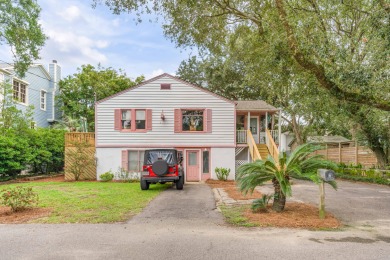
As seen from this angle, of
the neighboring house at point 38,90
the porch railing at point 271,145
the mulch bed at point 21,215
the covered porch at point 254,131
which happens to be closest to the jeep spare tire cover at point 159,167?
the mulch bed at point 21,215

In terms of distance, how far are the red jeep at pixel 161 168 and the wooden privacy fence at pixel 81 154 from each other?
5860 mm

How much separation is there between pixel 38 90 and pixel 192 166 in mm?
15147

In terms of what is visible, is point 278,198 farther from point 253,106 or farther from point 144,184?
point 253,106

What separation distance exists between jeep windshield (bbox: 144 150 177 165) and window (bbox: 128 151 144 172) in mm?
4046

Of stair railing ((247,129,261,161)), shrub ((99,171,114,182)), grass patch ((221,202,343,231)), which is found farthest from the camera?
shrub ((99,171,114,182))

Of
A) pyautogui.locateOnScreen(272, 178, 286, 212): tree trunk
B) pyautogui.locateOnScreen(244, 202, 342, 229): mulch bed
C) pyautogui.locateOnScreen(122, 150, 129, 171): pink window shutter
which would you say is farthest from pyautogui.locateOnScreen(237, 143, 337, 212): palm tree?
pyautogui.locateOnScreen(122, 150, 129, 171): pink window shutter

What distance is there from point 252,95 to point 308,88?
18.8 m

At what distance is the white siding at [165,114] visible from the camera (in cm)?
1688

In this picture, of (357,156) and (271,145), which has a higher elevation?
(271,145)

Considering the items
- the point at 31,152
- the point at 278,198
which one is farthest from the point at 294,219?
the point at 31,152

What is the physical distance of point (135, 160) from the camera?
55.6 feet

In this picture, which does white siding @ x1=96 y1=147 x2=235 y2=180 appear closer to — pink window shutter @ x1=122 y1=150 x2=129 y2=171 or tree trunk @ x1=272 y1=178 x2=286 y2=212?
pink window shutter @ x1=122 y1=150 x2=129 y2=171

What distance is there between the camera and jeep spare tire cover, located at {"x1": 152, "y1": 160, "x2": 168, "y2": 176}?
1201cm

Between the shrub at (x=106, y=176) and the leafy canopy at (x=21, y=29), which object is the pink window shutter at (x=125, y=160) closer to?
the shrub at (x=106, y=176)
